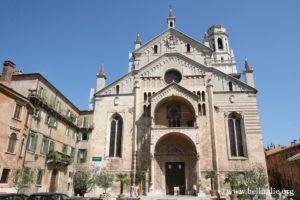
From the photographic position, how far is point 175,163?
95.1 ft

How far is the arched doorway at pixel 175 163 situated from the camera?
91.2 ft

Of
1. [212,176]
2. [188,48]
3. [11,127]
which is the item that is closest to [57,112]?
[11,127]

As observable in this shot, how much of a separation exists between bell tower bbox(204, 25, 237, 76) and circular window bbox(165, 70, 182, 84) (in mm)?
20712

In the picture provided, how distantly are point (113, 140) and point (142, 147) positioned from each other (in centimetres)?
402

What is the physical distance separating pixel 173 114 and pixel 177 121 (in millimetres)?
1025

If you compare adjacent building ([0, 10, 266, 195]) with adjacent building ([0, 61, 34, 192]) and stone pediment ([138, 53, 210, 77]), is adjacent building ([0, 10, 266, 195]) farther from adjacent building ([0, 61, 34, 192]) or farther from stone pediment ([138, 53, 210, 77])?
adjacent building ([0, 61, 34, 192])

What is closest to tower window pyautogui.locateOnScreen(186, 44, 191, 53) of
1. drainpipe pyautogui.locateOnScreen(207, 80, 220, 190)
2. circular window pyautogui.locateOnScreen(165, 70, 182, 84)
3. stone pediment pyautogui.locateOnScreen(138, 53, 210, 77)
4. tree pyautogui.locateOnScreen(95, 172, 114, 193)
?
stone pediment pyautogui.locateOnScreen(138, 53, 210, 77)

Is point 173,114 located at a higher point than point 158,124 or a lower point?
higher

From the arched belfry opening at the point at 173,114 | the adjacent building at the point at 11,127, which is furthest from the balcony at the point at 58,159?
the arched belfry opening at the point at 173,114

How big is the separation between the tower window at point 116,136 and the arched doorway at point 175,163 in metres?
4.73

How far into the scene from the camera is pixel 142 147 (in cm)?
2877

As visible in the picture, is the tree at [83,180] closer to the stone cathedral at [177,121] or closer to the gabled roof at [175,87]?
the stone cathedral at [177,121]

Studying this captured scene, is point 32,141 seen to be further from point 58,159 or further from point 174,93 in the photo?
point 174,93

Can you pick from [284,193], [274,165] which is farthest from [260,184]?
[274,165]
